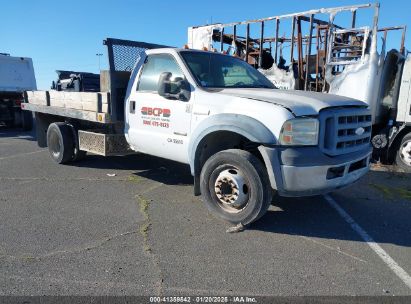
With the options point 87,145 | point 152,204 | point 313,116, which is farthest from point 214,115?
point 87,145

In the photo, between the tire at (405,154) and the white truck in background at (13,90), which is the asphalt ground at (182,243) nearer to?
the tire at (405,154)

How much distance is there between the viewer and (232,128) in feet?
14.1

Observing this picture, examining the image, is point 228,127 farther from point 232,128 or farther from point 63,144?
point 63,144

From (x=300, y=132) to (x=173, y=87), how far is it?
180cm

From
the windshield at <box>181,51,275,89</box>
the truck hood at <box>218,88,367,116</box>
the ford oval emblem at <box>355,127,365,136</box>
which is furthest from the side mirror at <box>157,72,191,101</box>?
the ford oval emblem at <box>355,127,365,136</box>

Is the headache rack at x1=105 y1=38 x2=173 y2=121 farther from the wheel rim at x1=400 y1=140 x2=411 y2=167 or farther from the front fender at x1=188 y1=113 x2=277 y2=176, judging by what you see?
the wheel rim at x1=400 y1=140 x2=411 y2=167

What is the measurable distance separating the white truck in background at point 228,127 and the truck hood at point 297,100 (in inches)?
0.5

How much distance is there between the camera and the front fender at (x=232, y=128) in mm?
4090

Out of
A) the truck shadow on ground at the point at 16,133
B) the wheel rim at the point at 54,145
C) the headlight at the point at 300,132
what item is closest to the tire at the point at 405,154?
the headlight at the point at 300,132

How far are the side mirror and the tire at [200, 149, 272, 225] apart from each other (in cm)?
93

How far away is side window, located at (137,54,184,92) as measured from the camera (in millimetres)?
5328

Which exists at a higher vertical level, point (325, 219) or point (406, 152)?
point (406, 152)

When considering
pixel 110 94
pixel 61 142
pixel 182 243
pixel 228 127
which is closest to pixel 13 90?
pixel 61 142

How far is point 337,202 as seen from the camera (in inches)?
221
